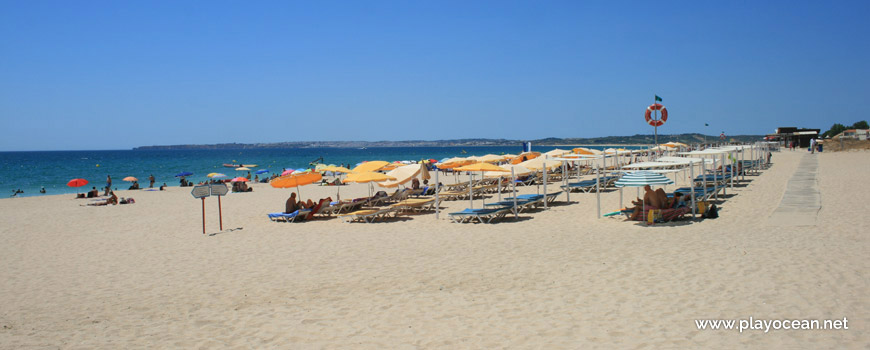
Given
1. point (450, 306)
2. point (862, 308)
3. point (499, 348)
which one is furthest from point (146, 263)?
point (862, 308)

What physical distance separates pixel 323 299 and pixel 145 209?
47.2 ft

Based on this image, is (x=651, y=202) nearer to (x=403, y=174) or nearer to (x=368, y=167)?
(x=403, y=174)

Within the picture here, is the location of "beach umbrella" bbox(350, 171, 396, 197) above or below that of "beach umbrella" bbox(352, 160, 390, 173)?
below

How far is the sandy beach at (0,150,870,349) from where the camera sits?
528 cm

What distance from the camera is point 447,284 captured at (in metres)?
7.11

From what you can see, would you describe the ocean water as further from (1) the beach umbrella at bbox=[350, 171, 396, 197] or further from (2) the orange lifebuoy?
(2) the orange lifebuoy

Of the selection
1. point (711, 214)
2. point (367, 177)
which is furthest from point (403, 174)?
point (711, 214)

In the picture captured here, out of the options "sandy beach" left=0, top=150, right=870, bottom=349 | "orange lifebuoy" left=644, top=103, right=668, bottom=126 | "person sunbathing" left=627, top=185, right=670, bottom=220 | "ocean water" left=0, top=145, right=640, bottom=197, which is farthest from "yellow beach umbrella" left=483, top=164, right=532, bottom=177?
"ocean water" left=0, top=145, right=640, bottom=197

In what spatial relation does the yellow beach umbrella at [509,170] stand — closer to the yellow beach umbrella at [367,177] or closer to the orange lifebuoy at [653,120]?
the yellow beach umbrella at [367,177]

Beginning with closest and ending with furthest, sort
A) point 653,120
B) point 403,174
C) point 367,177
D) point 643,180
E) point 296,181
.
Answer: point 643,180, point 367,177, point 296,181, point 403,174, point 653,120

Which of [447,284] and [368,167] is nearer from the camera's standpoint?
[447,284]

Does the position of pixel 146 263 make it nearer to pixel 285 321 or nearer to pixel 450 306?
pixel 285 321

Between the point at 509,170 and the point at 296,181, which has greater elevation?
the point at 509,170

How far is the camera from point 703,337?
15.9ft
